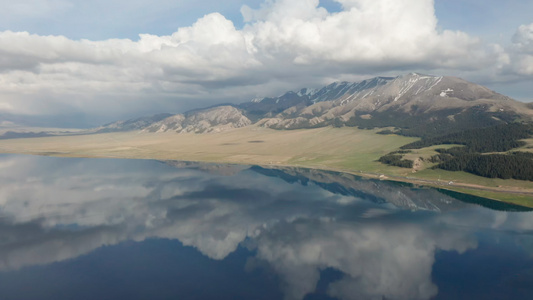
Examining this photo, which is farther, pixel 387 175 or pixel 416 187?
pixel 387 175

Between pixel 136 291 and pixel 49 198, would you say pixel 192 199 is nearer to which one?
pixel 49 198

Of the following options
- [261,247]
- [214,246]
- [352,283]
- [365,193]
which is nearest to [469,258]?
[352,283]

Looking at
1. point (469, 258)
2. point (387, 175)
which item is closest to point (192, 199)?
point (469, 258)

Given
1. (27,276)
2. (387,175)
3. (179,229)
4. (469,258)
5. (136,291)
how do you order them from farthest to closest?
(387,175), (179,229), (469,258), (27,276), (136,291)

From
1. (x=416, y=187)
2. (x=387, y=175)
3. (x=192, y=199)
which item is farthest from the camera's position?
(x=387, y=175)

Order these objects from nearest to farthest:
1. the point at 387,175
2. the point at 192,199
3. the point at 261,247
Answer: the point at 261,247
the point at 192,199
the point at 387,175

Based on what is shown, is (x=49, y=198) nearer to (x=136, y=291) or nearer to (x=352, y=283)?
(x=136, y=291)
